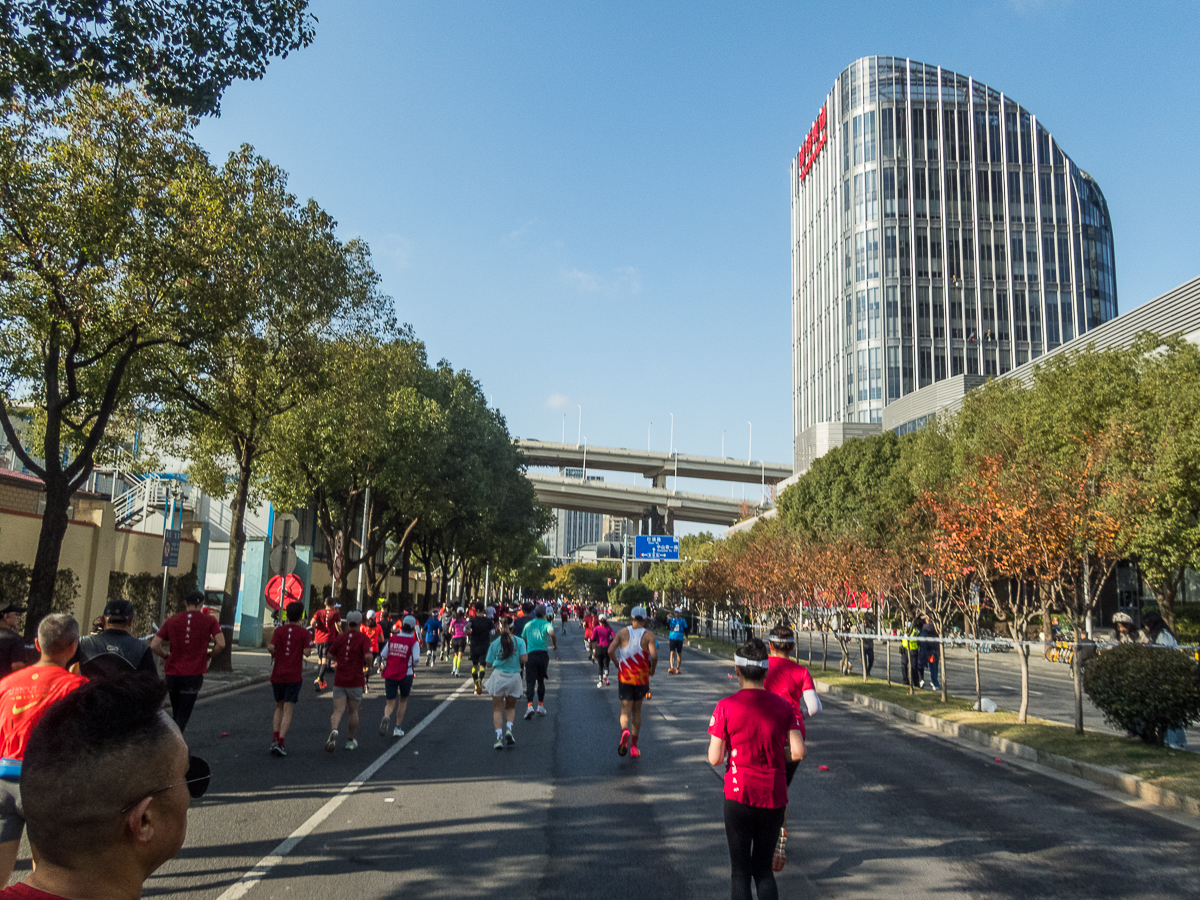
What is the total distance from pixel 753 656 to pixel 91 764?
4.41 m

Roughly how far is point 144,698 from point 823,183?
11949cm

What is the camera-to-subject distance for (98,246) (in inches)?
509

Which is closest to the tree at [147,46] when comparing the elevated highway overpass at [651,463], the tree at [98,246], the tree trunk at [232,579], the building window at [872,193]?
the tree at [98,246]

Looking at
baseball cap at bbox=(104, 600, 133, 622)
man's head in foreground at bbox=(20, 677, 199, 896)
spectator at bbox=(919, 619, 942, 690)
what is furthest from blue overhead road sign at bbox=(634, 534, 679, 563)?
man's head in foreground at bbox=(20, 677, 199, 896)

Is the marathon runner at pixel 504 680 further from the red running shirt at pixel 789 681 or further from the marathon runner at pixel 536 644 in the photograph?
the red running shirt at pixel 789 681

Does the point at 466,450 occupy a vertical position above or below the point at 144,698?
above

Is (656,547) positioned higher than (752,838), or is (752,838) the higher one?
(656,547)

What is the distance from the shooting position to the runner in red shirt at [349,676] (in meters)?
10.5

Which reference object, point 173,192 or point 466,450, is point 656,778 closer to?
point 173,192

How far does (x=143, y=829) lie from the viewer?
5.49 feet

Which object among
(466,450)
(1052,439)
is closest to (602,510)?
(466,450)

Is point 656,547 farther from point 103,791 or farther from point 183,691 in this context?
point 103,791

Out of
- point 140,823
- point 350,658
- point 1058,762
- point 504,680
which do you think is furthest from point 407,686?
point 140,823

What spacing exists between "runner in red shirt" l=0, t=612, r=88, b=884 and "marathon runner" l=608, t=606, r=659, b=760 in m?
6.42
